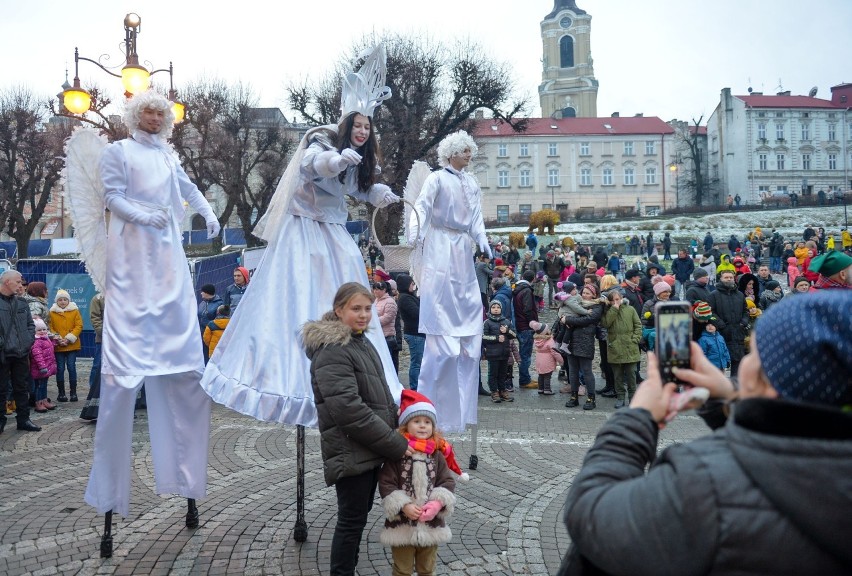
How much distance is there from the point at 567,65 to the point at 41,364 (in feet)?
334

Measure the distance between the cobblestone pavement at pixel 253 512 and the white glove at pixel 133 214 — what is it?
80.8 inches

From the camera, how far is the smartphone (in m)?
1.87

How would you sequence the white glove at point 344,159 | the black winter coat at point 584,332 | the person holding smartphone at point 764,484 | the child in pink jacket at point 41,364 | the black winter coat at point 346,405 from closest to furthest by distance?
1. the person holding smartphone at point 764,484
2. the black winter coat at point 346,405
3. the white glove at point 344,159
4. the child in pink jacket at point 41,364
5. the black winter coat at point 584,332

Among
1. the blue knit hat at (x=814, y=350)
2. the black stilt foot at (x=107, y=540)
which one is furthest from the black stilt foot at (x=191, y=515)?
the blue knit hat at (x=814, y=350)

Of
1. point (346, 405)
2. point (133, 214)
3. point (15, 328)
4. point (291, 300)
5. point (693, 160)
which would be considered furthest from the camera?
point (693, 160)

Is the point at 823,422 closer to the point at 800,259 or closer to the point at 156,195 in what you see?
the point at 156,195

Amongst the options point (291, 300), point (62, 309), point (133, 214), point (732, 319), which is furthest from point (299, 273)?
point (732, 319)

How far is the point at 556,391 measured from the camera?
1141cm

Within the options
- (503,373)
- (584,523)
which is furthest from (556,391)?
(584,523)

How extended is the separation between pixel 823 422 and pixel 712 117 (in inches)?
3638

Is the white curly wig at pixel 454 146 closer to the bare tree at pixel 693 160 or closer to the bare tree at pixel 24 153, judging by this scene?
the bare tree at pixel 24 153

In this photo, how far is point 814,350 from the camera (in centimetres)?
144

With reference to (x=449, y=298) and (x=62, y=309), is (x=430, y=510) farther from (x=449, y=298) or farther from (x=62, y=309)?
(x=62, y=309)

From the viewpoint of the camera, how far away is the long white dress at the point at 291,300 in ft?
14.7
